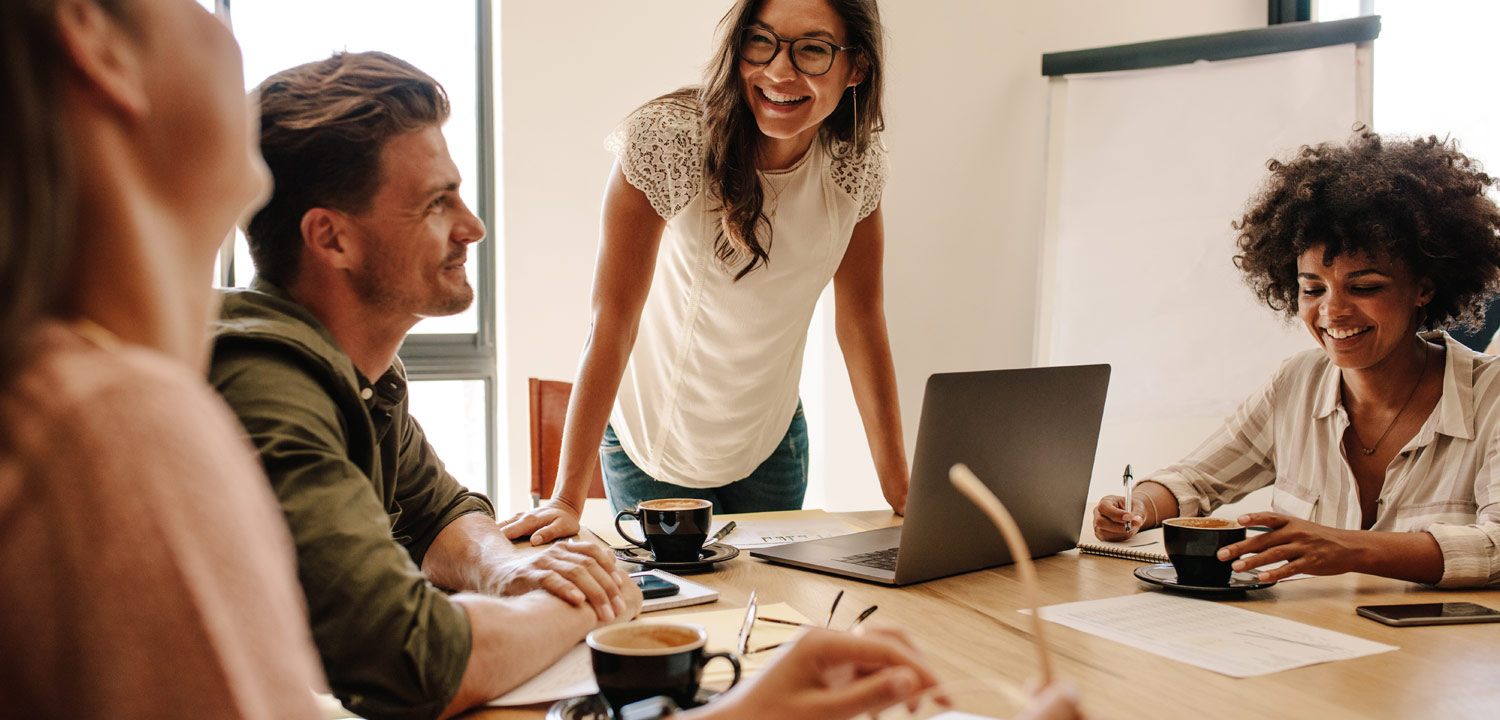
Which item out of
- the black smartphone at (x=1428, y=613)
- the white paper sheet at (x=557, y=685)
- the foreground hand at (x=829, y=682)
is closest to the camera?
the foreground hand at (x=829, y=682)

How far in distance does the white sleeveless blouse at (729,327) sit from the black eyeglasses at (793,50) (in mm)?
147

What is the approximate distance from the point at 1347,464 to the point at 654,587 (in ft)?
3.90

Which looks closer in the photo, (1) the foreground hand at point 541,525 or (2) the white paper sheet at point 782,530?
(1) the foreground hand at point 541,525

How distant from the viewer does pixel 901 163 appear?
10.4ft

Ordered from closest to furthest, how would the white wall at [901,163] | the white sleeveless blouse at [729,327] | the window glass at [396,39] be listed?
the white sleeveless blouse at [729,327]
the white wall at [901,163]
the window glass at [396,39]

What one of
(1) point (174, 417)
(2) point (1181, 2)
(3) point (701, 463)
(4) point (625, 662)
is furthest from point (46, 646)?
(2) point (1181, 2)

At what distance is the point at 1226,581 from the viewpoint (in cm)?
131

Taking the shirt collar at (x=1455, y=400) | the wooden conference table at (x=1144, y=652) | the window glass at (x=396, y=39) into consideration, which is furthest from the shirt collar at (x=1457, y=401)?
the window glass at (x=396, y=39)

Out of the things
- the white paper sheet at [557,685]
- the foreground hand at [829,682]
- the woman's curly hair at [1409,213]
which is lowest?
the white paper sheet at [557,685]

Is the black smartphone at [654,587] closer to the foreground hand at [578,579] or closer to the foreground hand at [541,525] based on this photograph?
the foreground hand at [578,579]

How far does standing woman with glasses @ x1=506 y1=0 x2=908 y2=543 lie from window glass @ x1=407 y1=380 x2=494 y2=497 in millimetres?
1876

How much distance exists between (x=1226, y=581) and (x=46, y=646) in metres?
1.27

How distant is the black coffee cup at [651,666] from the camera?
2.64ft

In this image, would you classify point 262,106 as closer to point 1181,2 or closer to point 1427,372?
point 1427,372
